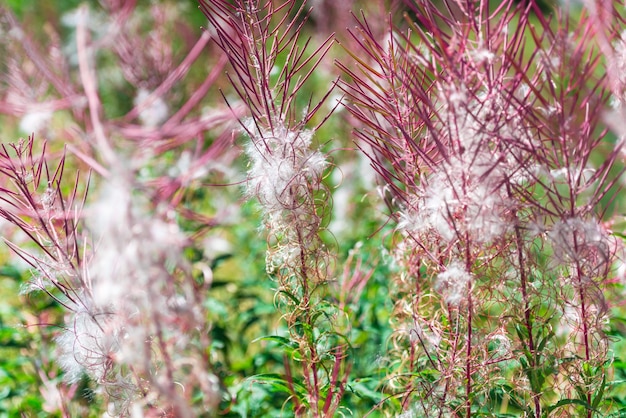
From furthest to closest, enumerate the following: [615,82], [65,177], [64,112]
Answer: [64,112] < [65,177] < [615,82]

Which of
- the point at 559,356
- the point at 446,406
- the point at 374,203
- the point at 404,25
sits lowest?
the point at 446,406

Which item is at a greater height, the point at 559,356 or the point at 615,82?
the point at 615,82

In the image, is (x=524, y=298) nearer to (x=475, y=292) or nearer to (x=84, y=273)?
(x=475, y=292)

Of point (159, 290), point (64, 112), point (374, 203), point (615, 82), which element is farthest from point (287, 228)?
point (64, 112)

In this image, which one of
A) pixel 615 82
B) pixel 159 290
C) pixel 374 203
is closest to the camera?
pixel 159 290

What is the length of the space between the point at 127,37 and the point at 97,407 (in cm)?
203

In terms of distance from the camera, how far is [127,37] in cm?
279

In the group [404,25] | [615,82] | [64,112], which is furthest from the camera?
[64,112]

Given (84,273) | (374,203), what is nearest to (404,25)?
(374,203)

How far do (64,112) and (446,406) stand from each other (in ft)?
11.7

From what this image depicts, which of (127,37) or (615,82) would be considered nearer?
(615,82)

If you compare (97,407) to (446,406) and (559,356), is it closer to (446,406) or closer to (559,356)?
(446,406)

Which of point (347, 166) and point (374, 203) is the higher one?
point (347, 166)

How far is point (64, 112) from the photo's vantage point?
3799mm
